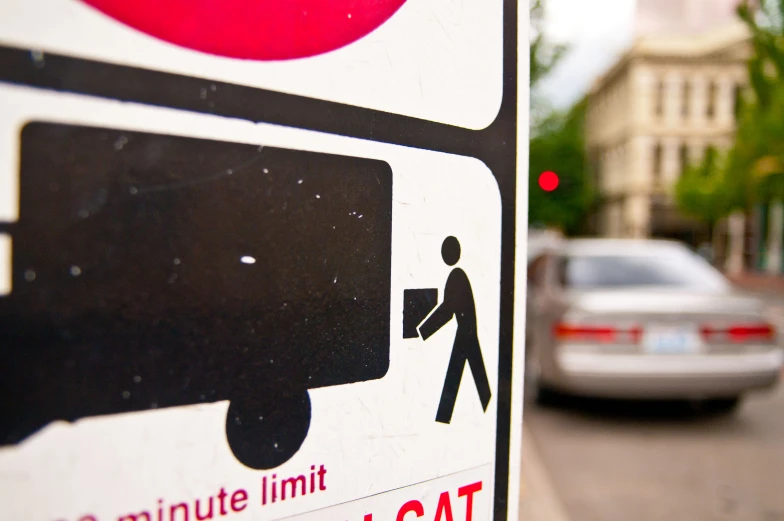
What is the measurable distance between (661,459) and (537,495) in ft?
4.56

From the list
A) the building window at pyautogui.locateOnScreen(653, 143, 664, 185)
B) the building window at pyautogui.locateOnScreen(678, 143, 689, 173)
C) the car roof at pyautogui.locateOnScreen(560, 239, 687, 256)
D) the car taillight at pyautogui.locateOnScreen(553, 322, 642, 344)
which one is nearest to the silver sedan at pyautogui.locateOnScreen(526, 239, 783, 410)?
the car taillight at pyautogui.locateOnScreen(553, 322, 642, 344)

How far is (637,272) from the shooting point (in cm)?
633

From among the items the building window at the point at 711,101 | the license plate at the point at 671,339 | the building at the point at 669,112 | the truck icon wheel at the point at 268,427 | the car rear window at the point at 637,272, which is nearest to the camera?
the truck icon wheel at the point at 268,427

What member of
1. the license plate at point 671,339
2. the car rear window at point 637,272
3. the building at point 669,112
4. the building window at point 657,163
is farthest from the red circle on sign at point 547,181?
the building window at point 657,163

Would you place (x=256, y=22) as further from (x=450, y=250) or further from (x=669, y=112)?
(x=669, y=112)

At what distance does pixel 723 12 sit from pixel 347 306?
70279 mm

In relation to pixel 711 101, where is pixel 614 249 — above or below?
below

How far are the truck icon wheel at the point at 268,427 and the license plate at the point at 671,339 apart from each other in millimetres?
5068

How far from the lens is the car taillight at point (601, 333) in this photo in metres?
5.47

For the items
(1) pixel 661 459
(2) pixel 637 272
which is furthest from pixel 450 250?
(2) pixel 637 272

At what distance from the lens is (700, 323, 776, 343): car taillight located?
5.50 meters

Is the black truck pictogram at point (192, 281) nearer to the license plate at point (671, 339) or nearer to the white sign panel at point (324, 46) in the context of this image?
the white sign panel at point (324, 46)

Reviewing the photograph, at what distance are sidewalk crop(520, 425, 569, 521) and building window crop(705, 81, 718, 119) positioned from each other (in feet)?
143

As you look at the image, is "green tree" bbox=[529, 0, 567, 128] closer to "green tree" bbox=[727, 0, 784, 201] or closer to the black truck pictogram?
the black truck pictogram
